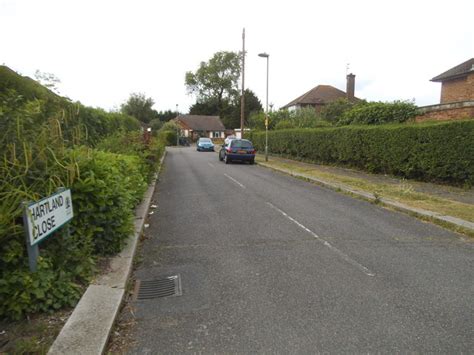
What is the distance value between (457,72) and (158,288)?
3530cm

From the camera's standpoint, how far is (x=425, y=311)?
375 centimetres

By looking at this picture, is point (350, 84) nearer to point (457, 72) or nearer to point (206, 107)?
point (457, 72)

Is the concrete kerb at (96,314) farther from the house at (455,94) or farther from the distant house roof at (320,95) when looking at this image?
the distant house roof at (320,95)

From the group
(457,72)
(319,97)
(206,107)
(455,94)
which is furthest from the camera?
(206,107)

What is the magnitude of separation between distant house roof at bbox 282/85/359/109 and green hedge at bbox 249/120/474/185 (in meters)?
41.7

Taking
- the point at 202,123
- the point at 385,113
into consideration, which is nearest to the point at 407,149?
the point at 385,113

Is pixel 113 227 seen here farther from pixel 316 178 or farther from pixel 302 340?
pixel 316 178

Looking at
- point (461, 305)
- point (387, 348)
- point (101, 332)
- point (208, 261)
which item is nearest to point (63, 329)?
point (101, 332)

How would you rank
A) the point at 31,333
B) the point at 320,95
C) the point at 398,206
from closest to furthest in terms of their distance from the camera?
1. the point at 31,333
2. the point at 398,206
3. the point at 320,95

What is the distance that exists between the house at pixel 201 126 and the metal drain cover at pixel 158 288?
262 feet

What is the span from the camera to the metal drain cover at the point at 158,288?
4168 mm

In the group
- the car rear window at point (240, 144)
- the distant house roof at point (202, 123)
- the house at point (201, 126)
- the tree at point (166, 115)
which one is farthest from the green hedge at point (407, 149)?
the tree at point (166, 115)

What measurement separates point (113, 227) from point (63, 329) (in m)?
1.93

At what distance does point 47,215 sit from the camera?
3.51 metres
